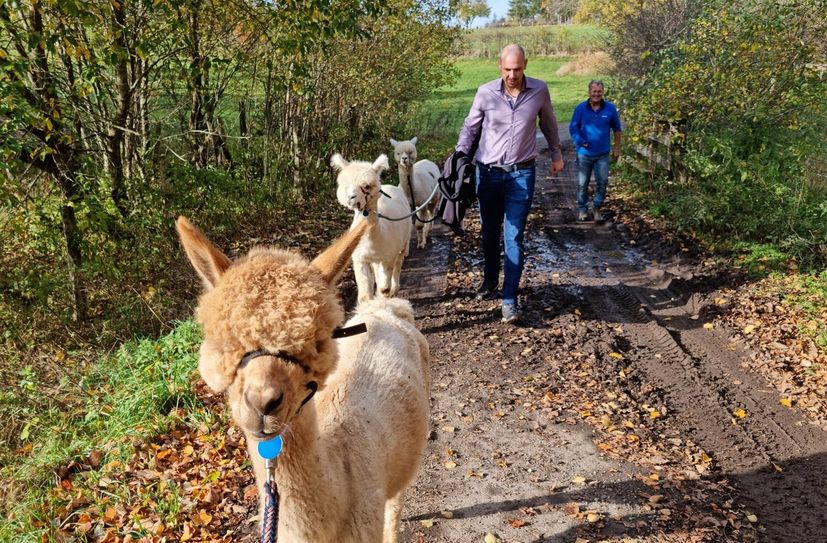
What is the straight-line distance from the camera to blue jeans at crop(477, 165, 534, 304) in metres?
5.52

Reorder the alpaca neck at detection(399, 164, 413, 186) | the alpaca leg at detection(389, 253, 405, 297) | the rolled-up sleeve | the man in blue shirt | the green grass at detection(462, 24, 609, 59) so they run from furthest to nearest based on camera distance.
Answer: the green grass at detection(462, 24, 609, 59) < the alpaca neck at detection(399, 164, 413, 186) < the man in blue shirt < the alpaca leg at detection(389, 253, 405, 297) < the rolled-up sleeve

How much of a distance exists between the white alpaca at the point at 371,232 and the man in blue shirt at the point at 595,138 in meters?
4.76

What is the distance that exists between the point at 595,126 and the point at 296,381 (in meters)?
9.23

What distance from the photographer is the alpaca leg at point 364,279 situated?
588cm

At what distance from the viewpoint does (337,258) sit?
5.27ft

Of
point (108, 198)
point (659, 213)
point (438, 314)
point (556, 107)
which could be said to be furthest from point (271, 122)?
point (556, 107)

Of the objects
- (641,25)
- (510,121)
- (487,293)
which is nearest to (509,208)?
(510,121)

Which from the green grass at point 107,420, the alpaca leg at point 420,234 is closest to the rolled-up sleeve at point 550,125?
the alpaca leg at point 420,234

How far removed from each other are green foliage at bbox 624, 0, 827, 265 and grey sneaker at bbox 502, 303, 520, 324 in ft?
12.5

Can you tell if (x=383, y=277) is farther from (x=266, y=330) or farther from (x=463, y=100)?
(x=463, y=100)

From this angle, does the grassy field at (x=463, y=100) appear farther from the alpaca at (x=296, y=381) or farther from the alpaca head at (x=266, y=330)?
the alpaca head at (x=266, y=330)

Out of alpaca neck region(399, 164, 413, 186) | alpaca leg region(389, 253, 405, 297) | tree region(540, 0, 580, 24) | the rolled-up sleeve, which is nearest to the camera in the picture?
the rolled-up sleeve

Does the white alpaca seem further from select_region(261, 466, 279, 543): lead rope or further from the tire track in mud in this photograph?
select_region(261, 466, 279, 543): lead rope

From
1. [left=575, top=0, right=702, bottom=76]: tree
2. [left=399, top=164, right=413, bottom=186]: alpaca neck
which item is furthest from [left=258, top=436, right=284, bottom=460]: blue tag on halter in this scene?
[left=575, top=0, right=702, bottom=76]: tree
